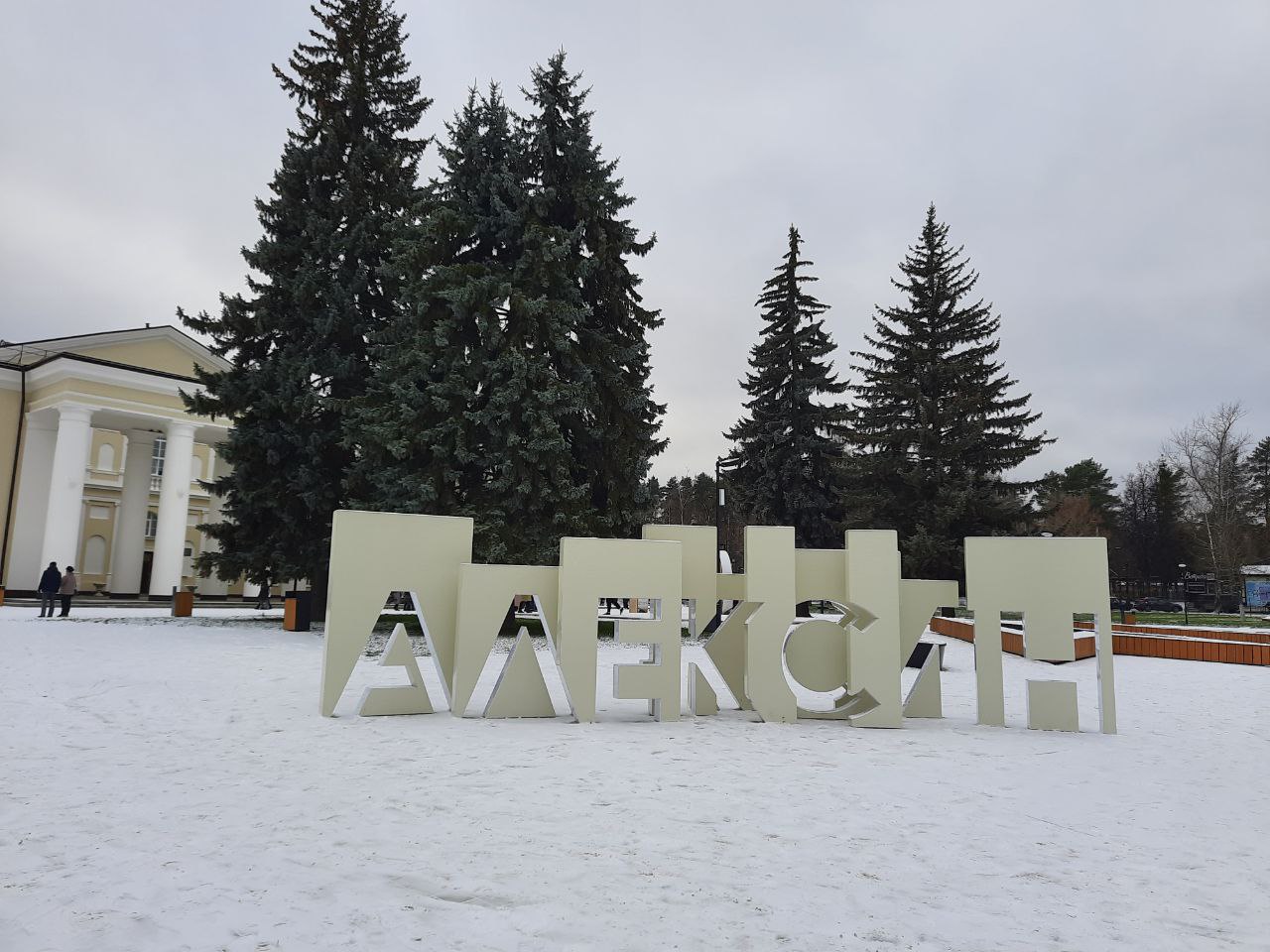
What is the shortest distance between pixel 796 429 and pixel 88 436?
97.5 feet

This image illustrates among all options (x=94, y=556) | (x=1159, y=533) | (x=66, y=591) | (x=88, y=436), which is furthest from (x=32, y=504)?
(x=1159, y=533)

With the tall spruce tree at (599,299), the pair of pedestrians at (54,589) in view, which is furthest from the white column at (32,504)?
the tall spruce tree at (599,299)

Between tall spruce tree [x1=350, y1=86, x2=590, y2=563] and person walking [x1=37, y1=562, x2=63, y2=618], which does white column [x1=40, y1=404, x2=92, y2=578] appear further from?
tall spruce tree [x1=350, y1=86, x2=590, y2=563]

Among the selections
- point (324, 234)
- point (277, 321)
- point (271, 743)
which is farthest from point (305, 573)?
point (271, 743)

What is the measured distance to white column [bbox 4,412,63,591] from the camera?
31.5 m

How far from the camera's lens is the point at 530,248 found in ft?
63.3

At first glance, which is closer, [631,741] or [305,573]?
[631,741]

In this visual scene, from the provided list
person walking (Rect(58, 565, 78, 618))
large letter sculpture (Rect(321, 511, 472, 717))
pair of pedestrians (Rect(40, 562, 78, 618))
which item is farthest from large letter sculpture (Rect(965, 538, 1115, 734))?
person walking (Rect(58, 565, 78, 618))

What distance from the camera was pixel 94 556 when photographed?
42969 mm

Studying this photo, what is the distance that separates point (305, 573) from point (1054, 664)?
1882 cm

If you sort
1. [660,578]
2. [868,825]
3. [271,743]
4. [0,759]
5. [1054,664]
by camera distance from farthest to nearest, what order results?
[1054,664] < [660,578] < [271,743] < [0,759] < [868,825]

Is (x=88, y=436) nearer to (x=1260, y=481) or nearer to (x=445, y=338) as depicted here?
(x=445, y=338)

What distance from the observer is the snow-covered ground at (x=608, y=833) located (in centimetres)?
364

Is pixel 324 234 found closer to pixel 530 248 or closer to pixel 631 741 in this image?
pixel 530 248
